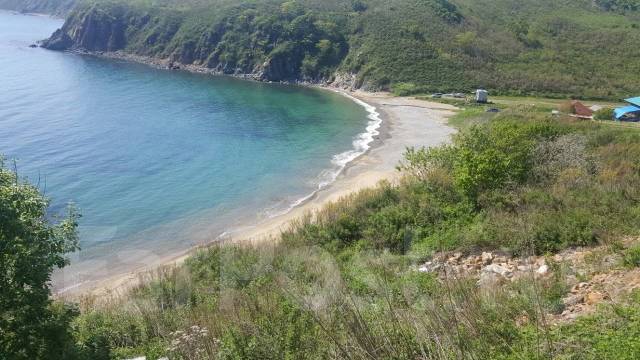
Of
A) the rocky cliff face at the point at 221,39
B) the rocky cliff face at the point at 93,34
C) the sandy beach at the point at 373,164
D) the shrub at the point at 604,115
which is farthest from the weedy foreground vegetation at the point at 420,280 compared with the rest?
the rocky cliff face at the point at 93,34

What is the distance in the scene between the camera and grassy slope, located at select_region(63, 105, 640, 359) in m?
9.38

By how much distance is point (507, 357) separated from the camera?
9.00 meters

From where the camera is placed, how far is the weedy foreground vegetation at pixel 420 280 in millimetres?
9398

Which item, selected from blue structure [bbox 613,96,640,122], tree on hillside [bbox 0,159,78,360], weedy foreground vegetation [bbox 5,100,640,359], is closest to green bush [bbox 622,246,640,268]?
weedy foreground vegetation [bbox 5,100,640,359]

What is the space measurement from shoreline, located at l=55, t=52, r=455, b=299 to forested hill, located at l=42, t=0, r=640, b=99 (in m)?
11.5

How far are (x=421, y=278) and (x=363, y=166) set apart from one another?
105 feet

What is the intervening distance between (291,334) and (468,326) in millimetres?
3674

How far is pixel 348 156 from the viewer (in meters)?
51.0

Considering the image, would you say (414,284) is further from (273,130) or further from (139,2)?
(139,2)

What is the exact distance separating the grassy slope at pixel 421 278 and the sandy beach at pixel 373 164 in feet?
18.5

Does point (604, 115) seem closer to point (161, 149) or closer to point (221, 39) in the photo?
point (161, 149)

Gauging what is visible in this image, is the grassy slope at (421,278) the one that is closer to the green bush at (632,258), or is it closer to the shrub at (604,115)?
the green bush at (632,258)

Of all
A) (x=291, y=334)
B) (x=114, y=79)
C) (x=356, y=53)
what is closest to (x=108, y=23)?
(x=114, y=79)

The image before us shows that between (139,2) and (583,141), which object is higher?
(139,2)
